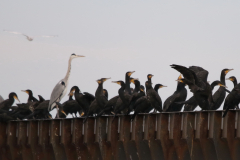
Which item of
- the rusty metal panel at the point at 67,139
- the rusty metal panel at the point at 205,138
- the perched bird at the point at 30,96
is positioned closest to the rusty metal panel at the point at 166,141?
the rusty metal panel at the point at 205,138

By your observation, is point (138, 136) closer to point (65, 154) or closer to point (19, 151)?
point (65, 154)

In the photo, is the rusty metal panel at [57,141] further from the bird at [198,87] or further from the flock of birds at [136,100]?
the bird at [198,87]

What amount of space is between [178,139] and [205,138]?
4.99 feet

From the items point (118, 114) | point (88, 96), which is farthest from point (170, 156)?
point (88, 96)

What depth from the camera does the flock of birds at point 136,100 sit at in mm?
28562

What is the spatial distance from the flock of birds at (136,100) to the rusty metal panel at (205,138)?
42.6 inches

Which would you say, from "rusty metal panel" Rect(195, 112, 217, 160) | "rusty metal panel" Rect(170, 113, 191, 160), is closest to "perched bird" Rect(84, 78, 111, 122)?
"rusty metal panel" Rect(170, 113, 191, 160)

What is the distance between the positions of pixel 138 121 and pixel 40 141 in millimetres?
7921

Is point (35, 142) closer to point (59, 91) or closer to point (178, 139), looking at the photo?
point (59, 91)

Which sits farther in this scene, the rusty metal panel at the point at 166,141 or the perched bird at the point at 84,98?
the perched bird at the point at 84,98

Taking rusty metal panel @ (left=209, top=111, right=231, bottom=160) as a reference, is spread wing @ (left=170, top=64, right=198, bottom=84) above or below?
above

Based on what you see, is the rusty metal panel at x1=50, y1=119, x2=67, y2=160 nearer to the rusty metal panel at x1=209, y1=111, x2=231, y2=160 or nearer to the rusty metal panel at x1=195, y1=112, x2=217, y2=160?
the rusty metal panel at x1=195, y1=112, x2=217, y2=160

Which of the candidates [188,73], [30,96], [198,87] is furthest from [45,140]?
[198,87]

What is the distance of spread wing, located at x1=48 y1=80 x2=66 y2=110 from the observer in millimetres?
38000
